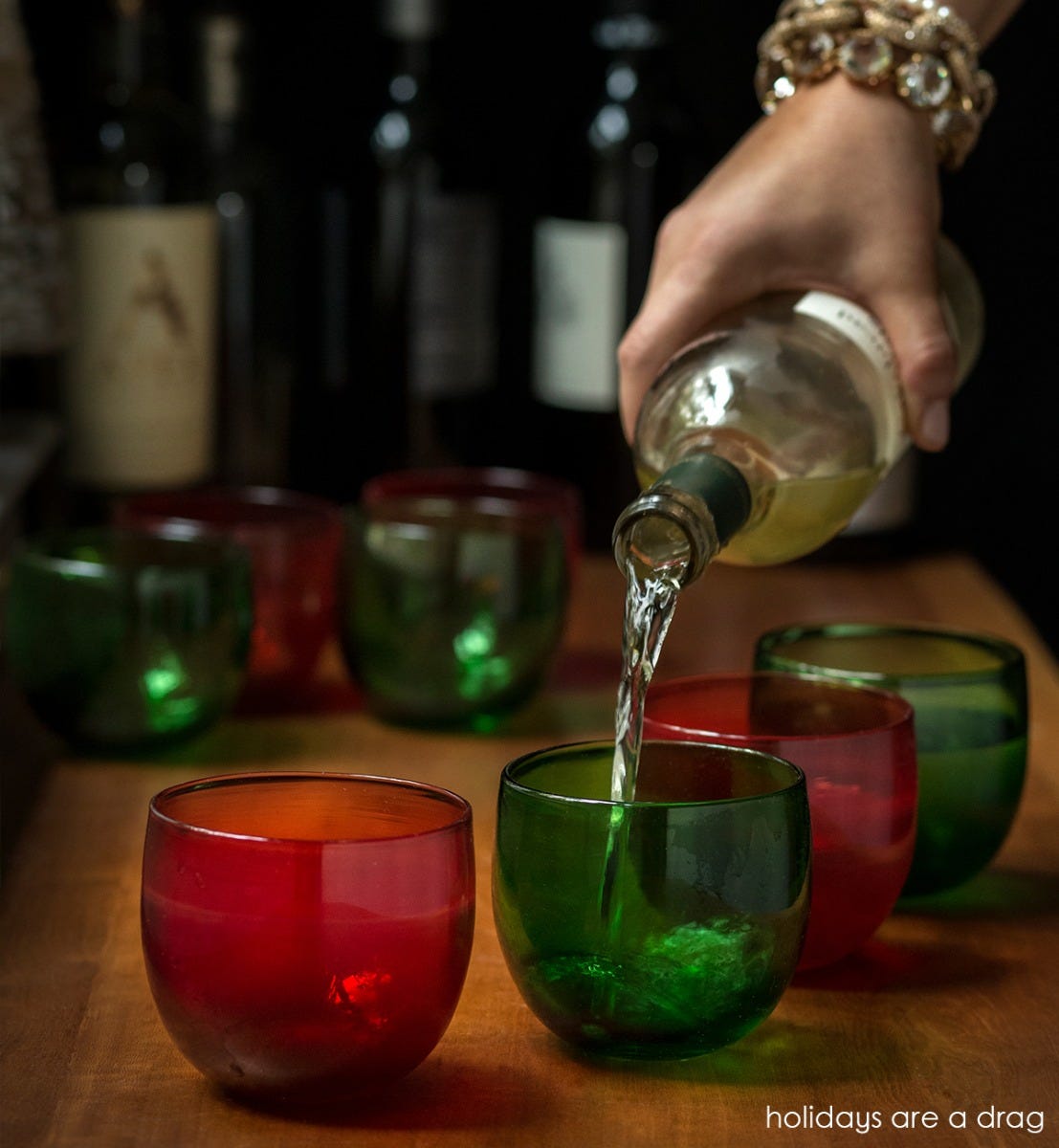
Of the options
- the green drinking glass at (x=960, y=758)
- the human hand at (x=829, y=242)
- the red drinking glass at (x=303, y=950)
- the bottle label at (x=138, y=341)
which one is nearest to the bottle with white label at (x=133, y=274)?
the bottle label at (x=138, y=341)

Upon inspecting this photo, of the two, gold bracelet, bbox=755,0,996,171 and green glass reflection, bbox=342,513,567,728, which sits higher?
gold bracelet, bbox=755,0,996,171

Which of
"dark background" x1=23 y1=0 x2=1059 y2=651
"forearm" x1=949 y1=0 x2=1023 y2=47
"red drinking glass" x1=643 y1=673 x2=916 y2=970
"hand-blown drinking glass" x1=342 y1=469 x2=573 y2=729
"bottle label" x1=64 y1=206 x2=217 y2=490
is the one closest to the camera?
"red drinking glass" x1=643 y1=673 x2=916 y2=970

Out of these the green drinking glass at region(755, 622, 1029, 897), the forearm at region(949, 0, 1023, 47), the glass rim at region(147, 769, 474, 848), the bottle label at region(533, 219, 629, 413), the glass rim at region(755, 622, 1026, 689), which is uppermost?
the forearm at region(949, 0, 1023, 47)

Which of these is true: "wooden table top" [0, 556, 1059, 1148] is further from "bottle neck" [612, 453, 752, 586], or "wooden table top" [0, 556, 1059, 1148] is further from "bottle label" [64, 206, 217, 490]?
"bottle label" [64, 206, 217, 490]

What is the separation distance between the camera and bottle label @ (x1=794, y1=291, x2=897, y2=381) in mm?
823

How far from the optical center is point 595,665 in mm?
1216

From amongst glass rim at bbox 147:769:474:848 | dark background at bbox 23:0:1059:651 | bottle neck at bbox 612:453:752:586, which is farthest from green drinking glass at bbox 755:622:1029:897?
dark background at bbox 23:0:1059:651

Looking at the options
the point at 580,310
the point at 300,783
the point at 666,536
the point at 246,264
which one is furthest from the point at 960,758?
the point at 246,264

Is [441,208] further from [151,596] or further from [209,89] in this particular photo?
[151,596]

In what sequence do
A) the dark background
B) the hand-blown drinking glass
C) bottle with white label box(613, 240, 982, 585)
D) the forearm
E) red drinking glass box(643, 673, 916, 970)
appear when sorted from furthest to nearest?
1. the dark background
2. the hand-blown drinking glass
3. the forearm
4. bottle with white label box(613, 240, 982, 585)
5. red drinking glass box(643, 673, 916, 970)

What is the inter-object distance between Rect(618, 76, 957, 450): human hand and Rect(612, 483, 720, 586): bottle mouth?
0.19 metres

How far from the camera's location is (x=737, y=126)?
64.0 inches

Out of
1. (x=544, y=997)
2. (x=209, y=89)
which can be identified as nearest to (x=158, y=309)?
(x=209, y=89)

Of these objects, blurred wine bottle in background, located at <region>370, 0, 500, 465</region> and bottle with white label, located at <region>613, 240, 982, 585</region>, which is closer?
bottle with white label, located at <region>613, 240, 982, 585</region>
